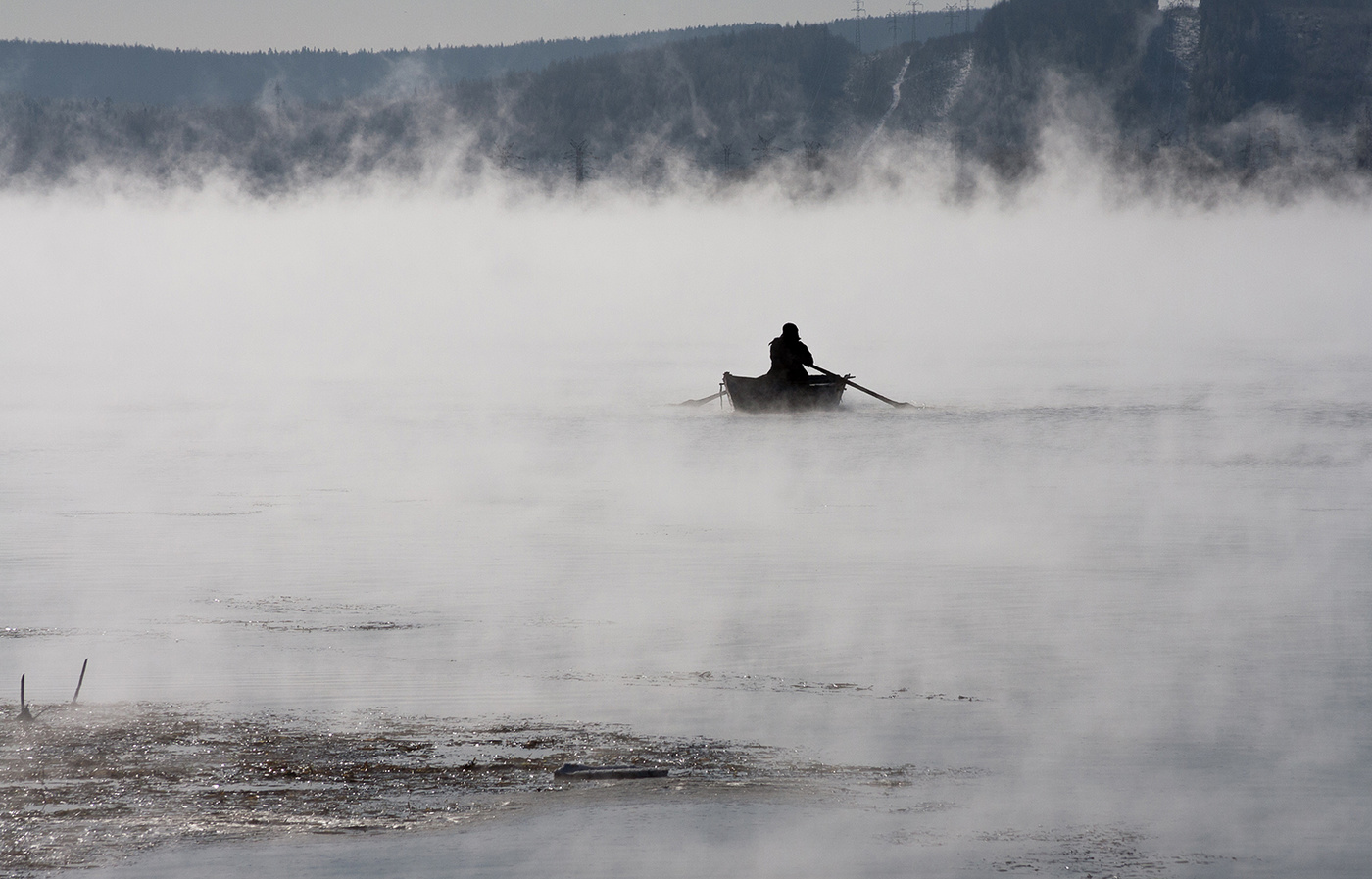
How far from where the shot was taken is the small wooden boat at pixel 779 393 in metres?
20.0

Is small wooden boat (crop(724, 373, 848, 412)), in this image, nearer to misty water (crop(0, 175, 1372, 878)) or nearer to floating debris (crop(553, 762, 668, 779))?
misty water (crop(0, 175, 1372, 878))

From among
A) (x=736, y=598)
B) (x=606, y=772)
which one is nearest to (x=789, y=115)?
(x=736, y=598)

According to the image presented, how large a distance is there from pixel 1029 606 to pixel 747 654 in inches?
75.2

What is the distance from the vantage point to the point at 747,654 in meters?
8.03

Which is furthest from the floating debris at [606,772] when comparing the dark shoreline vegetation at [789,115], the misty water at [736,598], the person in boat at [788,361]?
the dark shoreline vegetation at [789,115]

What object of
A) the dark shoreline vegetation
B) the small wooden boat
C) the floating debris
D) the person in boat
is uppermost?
the dark shoreline vegetation

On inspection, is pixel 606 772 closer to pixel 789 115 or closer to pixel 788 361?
pixel 788 361

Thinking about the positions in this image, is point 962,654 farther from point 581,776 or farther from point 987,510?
point 987,510

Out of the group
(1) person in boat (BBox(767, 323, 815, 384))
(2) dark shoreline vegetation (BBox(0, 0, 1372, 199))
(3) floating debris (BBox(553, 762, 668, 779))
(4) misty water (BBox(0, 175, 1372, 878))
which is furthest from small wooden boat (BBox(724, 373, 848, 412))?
(2) dark shoreline vegetation (BBox(0, 0, 1372, 199))

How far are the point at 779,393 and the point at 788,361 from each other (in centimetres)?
40

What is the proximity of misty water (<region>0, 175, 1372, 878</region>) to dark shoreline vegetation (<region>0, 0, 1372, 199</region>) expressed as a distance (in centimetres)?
8681

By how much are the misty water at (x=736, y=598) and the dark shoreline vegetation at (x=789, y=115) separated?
285 ft

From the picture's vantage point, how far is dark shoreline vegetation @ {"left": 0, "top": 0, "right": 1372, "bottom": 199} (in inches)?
4801

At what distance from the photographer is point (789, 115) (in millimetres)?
147875
